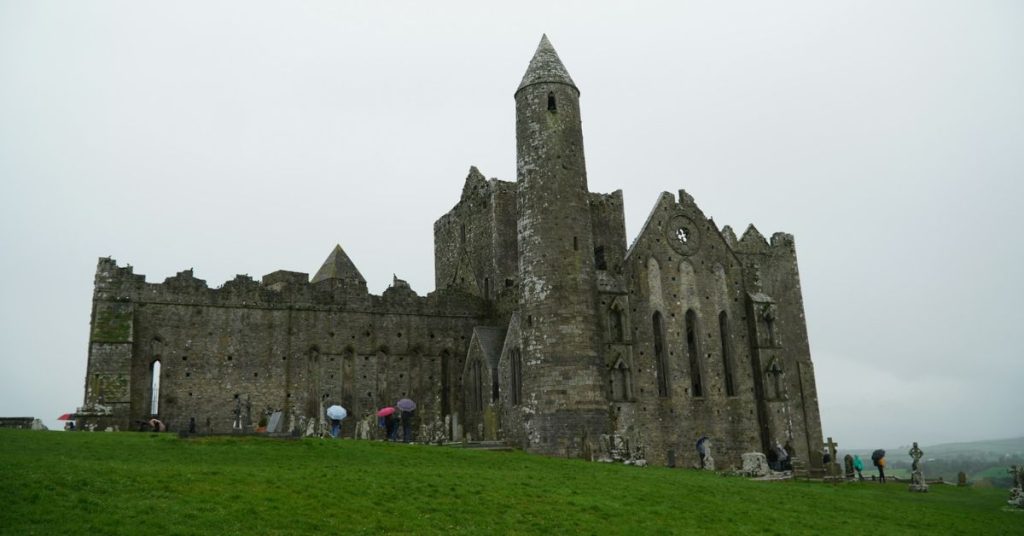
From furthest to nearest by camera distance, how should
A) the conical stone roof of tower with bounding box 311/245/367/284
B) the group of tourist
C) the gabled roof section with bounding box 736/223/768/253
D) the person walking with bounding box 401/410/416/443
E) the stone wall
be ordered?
the conical stone roof of tower with bounding box 311/245/367/284 → the gabled roof section with bounding box 736/223/768/253 → the person walking with bounding box 401/410/416/443 → the group of tourist → the stone wall

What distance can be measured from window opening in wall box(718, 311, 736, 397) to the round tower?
1077 cm

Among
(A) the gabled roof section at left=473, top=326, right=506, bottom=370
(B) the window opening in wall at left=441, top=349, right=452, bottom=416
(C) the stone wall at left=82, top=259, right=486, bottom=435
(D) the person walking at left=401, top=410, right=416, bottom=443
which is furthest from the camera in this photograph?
(B) the window opening in wall at left=441, top=349, right=452, bottom=416

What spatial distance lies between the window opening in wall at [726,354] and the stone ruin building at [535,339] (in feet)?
0.29

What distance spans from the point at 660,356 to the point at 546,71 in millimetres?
15744

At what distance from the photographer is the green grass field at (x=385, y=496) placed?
616 inches

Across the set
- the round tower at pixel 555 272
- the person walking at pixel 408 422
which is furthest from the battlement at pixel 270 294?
the round tower at pixel 555 272

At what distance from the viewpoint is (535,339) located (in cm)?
3447

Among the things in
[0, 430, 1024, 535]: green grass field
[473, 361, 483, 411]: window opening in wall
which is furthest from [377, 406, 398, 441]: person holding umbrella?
[0, 430, 1024, 535]: green grass field

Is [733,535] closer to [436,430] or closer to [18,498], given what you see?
[18,498]

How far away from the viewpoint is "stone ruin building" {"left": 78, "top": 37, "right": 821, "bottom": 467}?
113 ft

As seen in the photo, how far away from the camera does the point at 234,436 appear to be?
88.5ft

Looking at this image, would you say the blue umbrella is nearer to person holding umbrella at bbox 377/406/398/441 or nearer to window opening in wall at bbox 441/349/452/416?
person holding umbrella at bbox 377/406/398/441

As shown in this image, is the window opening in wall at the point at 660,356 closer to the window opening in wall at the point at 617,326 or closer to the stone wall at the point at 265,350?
the window opening in wall at the point at 617,326

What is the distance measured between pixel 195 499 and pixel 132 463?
496 cm
